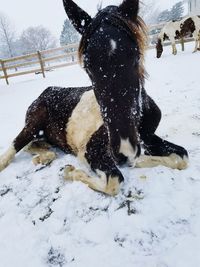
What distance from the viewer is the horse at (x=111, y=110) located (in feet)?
6.97

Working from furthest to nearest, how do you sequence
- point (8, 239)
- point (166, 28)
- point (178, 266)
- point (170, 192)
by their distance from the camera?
point (166, 28) → point (170, 192) → point (8, 239) → point (178, 266)

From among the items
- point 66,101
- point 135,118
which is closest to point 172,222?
point 135,118

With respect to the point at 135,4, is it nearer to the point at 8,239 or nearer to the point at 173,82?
the point at 8,239

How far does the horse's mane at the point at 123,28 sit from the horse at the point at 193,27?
481 inches

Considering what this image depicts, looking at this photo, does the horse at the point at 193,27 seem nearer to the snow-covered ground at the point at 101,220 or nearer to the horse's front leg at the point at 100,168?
the snow-covered ground at the point at 101,220

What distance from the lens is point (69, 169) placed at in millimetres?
3098

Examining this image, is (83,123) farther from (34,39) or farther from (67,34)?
(34,39)

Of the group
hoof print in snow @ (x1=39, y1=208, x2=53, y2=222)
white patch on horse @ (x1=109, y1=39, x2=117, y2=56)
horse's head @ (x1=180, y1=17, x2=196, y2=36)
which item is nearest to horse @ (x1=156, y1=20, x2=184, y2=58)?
horse's head @ (x1=180, y1=17, x2=196, y2=36)

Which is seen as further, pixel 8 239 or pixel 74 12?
pixel 74 12

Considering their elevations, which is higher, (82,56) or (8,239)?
(82,56)

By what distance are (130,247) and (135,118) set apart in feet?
3.32

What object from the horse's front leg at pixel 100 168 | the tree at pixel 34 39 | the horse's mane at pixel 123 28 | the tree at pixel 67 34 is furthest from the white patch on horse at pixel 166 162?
the tree at pixel 34 39

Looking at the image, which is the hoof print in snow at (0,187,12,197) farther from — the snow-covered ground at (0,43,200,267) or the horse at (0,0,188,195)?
the horse at (0,0,188,195)

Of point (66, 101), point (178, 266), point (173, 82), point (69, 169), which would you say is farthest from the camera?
point (173, 82)
